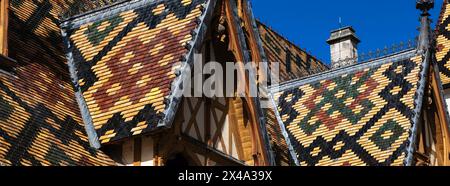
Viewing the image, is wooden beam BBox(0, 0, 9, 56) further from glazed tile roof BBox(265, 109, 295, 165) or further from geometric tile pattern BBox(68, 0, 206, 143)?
glazed tile roof BBox(265, 109, 295, 165)

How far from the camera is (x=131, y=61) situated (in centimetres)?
1534

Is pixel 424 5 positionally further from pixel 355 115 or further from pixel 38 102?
pixel 38 102

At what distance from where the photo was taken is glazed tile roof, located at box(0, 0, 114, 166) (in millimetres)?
13281

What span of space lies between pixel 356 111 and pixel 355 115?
0.46ft

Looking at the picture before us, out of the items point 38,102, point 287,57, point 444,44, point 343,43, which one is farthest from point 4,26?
point 343,43

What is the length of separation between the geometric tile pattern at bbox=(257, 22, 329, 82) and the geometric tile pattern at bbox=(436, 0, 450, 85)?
7.50 ft

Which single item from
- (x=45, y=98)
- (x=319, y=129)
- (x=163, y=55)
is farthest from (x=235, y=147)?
(x=319, y=129)

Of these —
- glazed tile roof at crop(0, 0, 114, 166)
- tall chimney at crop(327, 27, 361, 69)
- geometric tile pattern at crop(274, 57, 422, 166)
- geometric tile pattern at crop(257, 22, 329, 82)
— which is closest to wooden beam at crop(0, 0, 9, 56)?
glazed tile roof at crop(0, 0, 114, 166)

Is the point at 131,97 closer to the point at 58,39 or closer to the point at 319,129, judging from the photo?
the point at 58,39

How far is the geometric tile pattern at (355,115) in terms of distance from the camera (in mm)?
18406

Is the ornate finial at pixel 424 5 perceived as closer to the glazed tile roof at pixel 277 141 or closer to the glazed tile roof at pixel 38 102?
the glazed tile roof at pixel 277 141

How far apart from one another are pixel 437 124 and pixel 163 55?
5.86 m

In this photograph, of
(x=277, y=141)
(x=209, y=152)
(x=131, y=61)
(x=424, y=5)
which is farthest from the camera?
(x=424, y=5)

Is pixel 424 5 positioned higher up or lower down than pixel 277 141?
higher up
